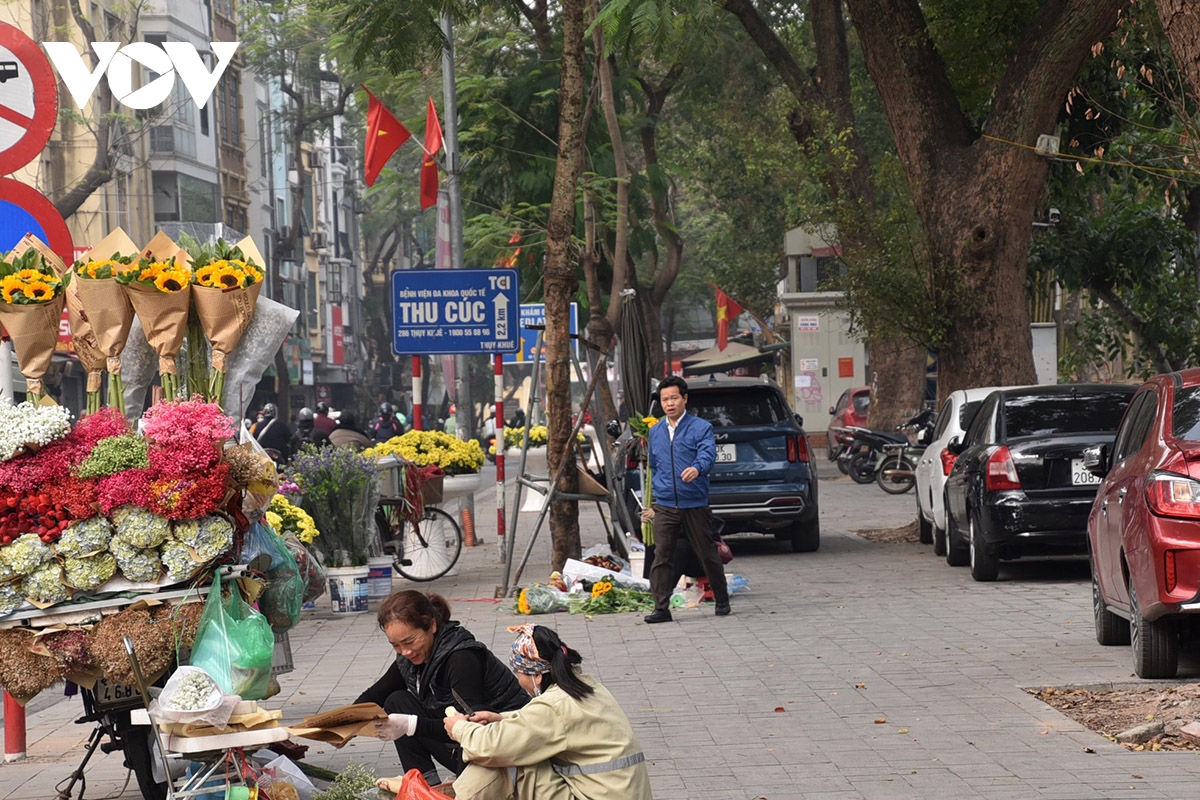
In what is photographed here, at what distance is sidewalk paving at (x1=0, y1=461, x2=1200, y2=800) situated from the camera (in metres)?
6.68

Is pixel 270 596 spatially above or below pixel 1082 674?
above

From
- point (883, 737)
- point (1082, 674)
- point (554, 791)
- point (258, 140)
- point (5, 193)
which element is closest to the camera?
point (554, 791)

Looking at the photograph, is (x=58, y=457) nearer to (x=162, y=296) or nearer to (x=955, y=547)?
(x=162, y=296)

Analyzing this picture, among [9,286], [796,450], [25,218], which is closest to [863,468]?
[796,450]

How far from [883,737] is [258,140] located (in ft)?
166

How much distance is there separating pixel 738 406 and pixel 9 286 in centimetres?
1139

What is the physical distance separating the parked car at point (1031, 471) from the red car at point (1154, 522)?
282 centimetres

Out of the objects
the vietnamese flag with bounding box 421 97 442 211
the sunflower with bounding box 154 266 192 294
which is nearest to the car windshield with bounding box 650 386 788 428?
the vietnamese flag with bounding box 421 97 442 211

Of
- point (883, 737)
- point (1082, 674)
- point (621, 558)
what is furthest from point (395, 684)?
point (621, 558)

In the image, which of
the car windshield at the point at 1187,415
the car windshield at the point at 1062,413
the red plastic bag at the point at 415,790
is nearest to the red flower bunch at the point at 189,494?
the red plastic bag at the point at 415,790

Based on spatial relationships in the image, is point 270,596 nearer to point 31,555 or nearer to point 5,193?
point 31,555

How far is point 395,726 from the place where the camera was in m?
5.40

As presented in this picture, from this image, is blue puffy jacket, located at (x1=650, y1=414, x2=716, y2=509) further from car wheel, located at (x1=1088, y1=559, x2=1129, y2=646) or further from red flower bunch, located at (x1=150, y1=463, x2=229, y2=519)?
red flower bunch, located at (x1=150, y1=463, x2=229, y2=519)

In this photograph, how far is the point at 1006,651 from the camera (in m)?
9.83
